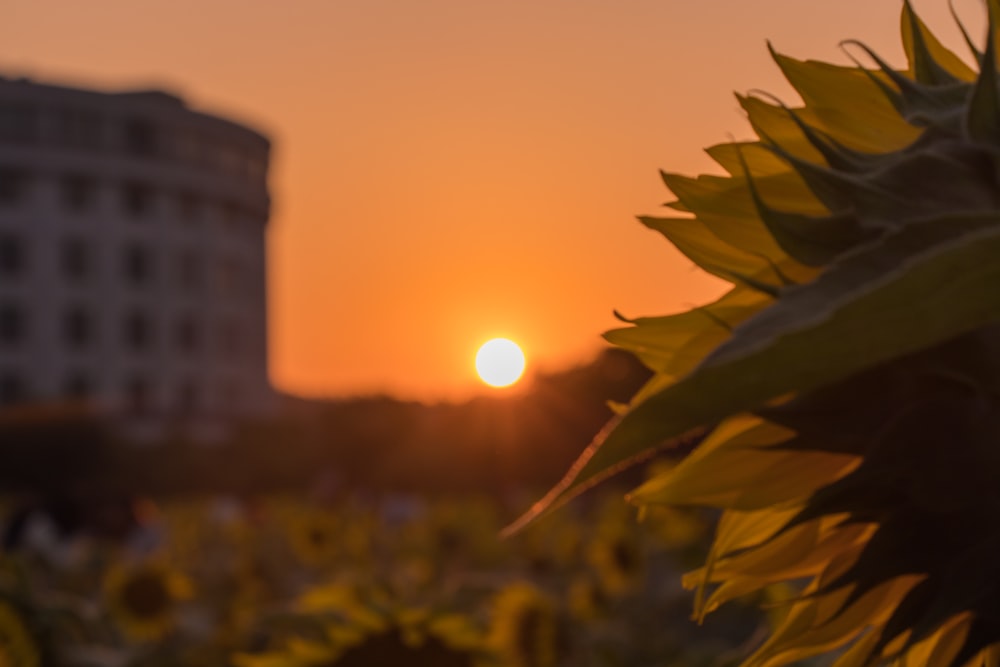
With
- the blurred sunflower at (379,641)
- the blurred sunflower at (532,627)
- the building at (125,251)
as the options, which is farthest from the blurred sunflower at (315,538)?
the building at (125,251)

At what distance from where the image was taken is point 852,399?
19.1 inches

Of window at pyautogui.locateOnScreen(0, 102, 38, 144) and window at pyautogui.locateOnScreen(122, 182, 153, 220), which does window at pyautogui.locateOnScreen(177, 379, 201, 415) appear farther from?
window at pyautogui.locateOnScreen(0, 102, 38, 144)

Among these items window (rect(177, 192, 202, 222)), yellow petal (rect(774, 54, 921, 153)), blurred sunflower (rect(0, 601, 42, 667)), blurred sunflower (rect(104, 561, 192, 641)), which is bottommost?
blurred sunflower (rect(104, 561, 192, 641))

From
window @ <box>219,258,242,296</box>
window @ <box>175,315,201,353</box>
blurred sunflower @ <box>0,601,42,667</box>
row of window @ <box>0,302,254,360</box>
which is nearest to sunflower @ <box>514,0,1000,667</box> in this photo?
blurred sunflower @ <box>0,601,42,667</box>

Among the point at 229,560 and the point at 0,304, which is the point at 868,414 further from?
the point at 0,304

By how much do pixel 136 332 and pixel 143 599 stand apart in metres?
54.2

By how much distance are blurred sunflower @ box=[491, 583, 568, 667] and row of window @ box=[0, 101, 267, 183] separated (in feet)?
179

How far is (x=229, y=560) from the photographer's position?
530 centimetres

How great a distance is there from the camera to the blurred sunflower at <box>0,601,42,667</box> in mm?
1851

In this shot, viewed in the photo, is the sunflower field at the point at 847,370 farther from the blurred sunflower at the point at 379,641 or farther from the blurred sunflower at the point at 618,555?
the blurred sunflower at the point at 618,555

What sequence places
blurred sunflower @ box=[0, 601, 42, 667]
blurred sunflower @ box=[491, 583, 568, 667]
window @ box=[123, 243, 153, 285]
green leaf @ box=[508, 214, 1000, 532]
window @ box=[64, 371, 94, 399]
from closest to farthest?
green leaf @ box=[508, 214, 1000, 532]
blurred sunflower @ box=[0, 601, 42, 667]
blurred sunflower @ box=[491, 583, 568, 667]
window @ box=[64, 371, 94, 399]
window @ box=[123, 243, 153, 285]

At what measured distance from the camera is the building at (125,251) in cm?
5438

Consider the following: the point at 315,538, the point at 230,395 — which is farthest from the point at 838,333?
the point at 230,395

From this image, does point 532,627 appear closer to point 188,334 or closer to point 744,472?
point 744,472
